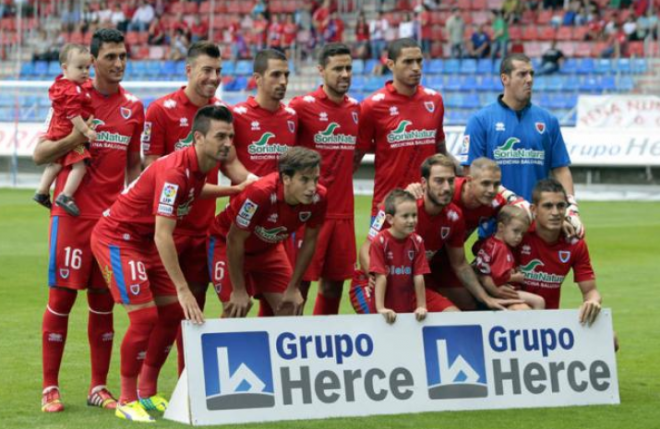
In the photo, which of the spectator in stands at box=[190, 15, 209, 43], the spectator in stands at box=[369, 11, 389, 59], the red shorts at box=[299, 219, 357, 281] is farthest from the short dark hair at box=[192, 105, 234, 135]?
the spectator in stands at box=[190, 15, 209, 43]

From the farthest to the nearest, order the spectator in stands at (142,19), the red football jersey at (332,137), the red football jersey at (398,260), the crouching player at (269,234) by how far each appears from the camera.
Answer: the spectator in stands at (142,19) → the red football jersey at (332,137) → the red football jersey at (398,260) → the crouching player at (269,234)

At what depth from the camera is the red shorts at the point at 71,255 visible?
8055 mm

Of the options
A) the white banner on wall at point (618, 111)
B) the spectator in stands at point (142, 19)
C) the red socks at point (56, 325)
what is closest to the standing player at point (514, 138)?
the red socks at point (56, 325)

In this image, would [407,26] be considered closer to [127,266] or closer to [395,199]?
[395,199]

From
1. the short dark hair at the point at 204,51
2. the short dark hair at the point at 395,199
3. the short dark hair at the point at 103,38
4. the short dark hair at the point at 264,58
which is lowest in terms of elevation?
the short dark hair at the point at 395,199

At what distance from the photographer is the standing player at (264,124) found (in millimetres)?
8648

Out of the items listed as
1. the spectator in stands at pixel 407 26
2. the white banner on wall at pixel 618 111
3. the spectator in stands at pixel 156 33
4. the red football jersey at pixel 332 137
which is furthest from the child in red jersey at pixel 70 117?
the spectator in stands at pixel 156 33

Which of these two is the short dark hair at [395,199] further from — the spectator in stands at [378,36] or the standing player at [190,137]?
the spectator in stands at [378,36]

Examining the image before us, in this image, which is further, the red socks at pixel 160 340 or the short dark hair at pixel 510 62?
the short dark hair at pixel 510 62

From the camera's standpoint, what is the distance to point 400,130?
30.5ft

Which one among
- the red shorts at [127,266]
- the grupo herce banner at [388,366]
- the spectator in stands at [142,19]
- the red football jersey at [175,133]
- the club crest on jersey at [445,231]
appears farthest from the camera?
the spectator in stands at [142,19]

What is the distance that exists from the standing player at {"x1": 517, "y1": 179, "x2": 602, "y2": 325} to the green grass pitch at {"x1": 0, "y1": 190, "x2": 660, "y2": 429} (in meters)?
0.78

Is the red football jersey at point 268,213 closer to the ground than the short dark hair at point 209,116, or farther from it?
closer to the ground

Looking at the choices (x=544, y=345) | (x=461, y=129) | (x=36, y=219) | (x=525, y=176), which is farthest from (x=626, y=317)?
(x=461, y=129)
